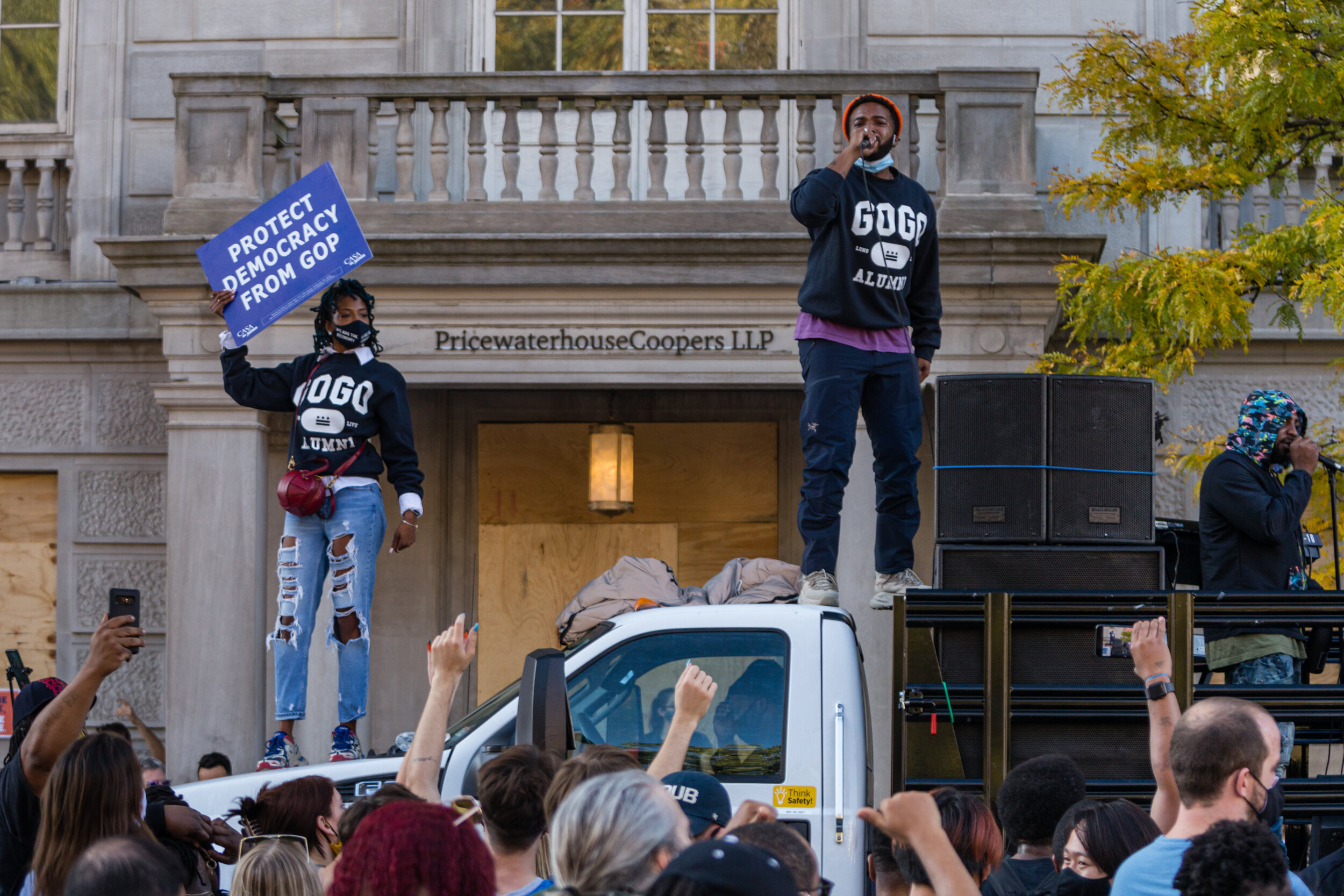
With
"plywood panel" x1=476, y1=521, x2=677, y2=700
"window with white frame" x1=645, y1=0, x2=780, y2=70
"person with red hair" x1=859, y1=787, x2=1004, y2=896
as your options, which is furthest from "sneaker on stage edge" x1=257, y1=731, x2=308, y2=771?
"window with white frame" x1=645, y1=0, x2=780, y2=70

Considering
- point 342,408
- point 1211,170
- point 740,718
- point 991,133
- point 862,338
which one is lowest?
point 740,718

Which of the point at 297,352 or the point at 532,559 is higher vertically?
the point at 297,352

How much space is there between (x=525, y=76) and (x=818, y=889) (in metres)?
8.10

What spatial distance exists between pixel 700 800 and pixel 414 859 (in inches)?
61.0

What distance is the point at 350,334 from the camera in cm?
751

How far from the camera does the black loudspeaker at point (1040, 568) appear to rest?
629cm

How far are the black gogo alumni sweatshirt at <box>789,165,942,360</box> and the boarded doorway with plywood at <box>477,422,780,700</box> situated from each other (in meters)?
5.73

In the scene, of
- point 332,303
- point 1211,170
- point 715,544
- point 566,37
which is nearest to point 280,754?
point 332,303

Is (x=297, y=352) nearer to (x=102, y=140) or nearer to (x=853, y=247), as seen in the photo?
(x=102, y=140)

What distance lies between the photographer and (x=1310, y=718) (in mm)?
5641

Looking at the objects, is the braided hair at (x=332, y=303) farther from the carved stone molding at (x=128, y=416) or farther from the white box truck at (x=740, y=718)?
the carved stone molding at (x=128, y=416)

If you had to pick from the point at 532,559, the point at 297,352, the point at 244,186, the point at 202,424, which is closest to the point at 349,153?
the point at 244,186

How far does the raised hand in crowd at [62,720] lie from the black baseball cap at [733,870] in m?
2.38

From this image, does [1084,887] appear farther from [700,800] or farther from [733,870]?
[733,870]
